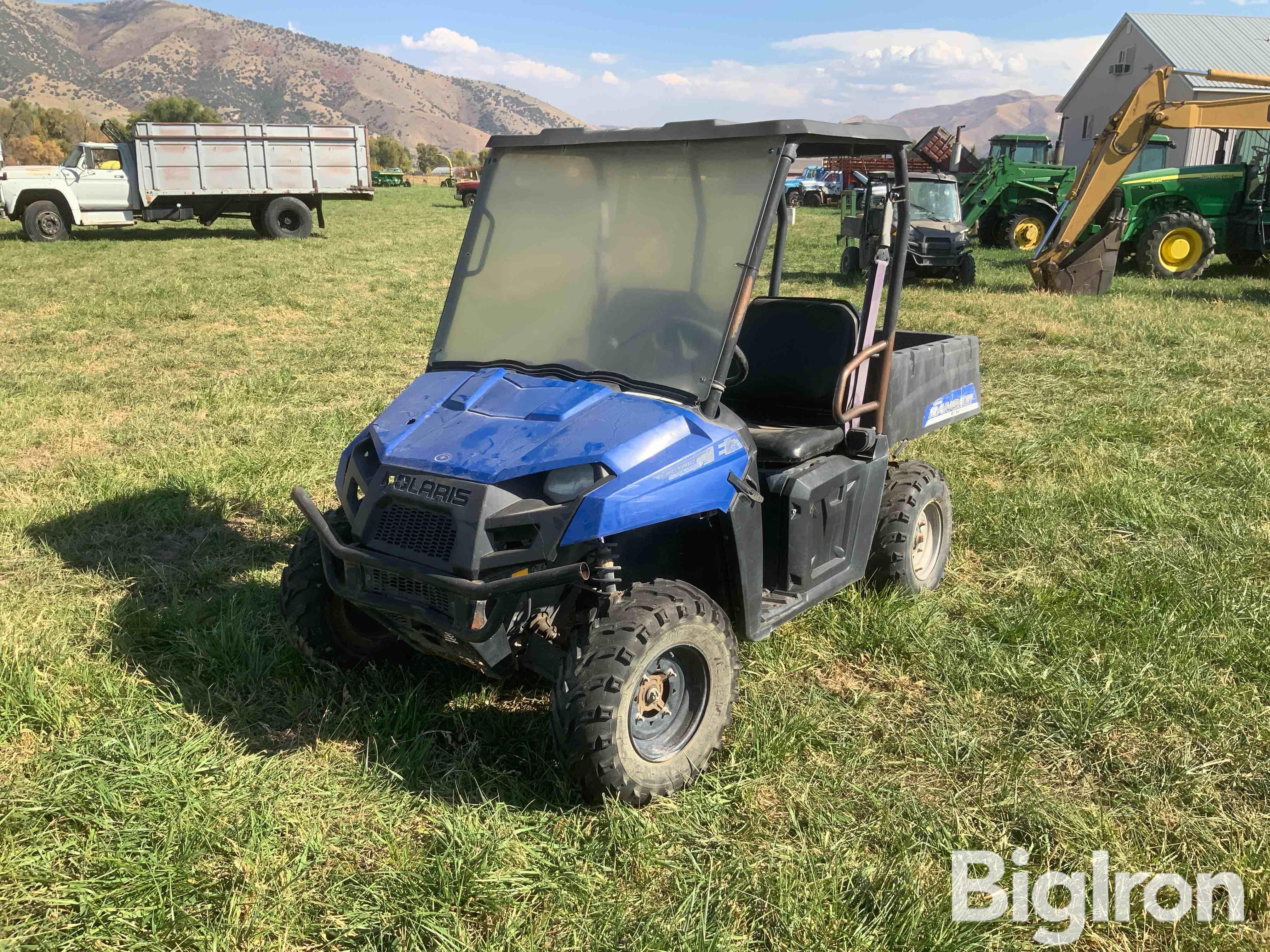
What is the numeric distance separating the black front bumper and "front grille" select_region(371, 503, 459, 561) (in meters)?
0.05

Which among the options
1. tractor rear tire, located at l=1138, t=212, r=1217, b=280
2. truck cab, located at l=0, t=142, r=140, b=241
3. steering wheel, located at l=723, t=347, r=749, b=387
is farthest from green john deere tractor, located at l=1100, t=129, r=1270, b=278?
truck cab, located at l=0, t=142, r=140, b=241

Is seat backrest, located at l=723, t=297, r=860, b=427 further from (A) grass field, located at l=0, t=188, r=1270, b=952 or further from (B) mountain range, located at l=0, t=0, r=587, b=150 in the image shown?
(B) mountain range, located at l=0, t=0, r=587, b=150

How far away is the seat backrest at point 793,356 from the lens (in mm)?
4070

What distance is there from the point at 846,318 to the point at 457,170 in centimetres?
7266

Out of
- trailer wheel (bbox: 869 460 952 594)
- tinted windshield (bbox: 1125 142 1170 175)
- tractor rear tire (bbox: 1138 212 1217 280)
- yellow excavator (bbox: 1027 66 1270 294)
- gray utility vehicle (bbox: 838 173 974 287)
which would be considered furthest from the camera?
tinted windshield (bbox: 1125 142 1170 175)

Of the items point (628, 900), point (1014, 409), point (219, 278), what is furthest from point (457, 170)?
point (628, 900)

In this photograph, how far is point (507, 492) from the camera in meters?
2.81

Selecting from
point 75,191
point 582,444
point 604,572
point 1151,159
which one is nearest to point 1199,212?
point 1151,159

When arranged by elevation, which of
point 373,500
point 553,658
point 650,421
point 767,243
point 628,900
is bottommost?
point 628,900

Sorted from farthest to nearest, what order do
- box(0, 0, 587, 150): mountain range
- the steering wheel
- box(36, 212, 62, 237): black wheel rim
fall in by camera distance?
1. box(0, 0, 587, 150): mountain range
2. box(36, 212, 62, 237): black wheel rim
3. the steering wheel

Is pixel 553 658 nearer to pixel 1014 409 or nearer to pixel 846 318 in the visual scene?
pixel 846 318

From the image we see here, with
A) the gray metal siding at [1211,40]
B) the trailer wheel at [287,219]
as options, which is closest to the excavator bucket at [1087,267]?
the trailer wheel at [287,219]

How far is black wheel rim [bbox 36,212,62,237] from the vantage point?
18.2 m

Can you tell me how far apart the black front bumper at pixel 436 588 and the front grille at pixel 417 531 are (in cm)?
5
